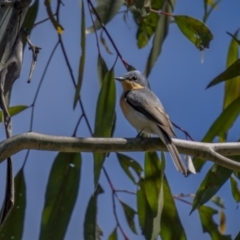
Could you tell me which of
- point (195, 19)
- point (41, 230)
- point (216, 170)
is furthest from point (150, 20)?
point (41, 230)

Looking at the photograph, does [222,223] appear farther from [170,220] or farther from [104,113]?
[104,113]

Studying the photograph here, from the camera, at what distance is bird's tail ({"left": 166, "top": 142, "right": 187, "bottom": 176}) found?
2213 millimetres

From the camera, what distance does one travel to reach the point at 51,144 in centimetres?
193

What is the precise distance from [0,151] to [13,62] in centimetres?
23

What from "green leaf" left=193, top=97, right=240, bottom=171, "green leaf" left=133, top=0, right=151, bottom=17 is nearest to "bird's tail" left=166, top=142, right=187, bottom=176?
"green leaf" left=193, top=97, right=240, bottom=171

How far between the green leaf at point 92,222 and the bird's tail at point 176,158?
356 mm

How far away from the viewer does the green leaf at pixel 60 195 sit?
8.32ft

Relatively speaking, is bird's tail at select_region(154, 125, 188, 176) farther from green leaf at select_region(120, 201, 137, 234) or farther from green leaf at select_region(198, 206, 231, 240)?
green leaf at select_region(198, 206, 231, 240)

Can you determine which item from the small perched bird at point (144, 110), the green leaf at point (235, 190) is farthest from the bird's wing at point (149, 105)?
the green leaf at point (235, 190)

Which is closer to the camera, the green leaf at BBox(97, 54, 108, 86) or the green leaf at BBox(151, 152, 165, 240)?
the green leaf at BBox(151, 152, 165, 240)

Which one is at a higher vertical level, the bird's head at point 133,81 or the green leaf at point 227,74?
the bird's head at point 133,81

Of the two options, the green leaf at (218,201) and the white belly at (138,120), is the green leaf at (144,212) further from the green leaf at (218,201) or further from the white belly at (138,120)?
the green leaf at (218,201)

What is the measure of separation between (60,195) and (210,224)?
0.65m

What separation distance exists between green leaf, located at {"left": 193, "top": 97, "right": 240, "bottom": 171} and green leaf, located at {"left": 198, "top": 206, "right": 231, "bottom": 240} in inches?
10.9
